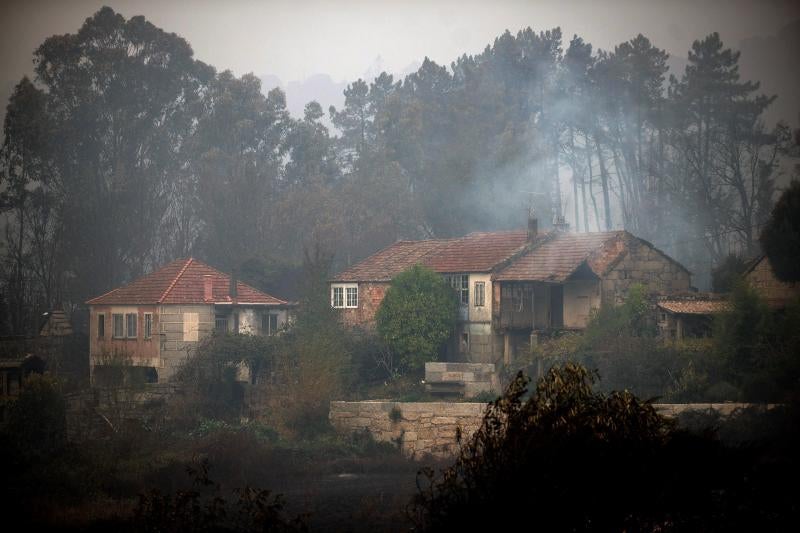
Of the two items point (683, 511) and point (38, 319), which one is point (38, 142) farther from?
point (683, 511)

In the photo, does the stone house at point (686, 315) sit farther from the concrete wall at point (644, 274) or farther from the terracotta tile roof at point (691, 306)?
the concrete wall at point (644, 274)

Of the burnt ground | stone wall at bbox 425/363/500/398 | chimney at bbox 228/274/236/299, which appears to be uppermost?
chimney at bbox 228/274/236/299

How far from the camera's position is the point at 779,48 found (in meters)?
65.9

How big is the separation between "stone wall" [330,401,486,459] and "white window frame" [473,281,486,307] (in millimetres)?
7560

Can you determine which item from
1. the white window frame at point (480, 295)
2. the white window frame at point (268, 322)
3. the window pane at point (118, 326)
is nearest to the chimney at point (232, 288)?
the white window frame at point (268, 322)

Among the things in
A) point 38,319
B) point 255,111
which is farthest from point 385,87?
point 38,319

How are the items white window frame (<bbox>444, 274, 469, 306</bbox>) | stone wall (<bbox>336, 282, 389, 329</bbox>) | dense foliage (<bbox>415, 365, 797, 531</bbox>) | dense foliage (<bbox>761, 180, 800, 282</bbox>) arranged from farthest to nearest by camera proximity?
stone wall (<bbox>336, 282, 389, 329</bbox>)
white window frame (<bbox>444, 274, 469, 306</bbox>)
dense foliage (<bbox>761, 180, 800, 282</bbox>)
dense foliage (<bbox>415, 365, 797, 531</bbox>)

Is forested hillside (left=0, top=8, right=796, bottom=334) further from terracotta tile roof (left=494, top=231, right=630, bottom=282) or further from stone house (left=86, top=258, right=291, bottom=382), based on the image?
terracotta tile roof (left=494, top=231, right=630, bottom=282)

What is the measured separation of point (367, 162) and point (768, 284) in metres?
39.1

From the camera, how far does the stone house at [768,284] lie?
123 feet

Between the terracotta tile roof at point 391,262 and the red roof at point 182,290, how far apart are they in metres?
3.80

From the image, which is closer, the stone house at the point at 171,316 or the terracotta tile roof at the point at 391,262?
the stone house at the point at 171,316

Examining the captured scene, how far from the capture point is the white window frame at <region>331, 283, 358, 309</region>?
45.6m

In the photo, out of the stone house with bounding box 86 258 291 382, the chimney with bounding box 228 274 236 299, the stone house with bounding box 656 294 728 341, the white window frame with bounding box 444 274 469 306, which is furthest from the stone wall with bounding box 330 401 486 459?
the chimney with bounding box 228 274 236 299
